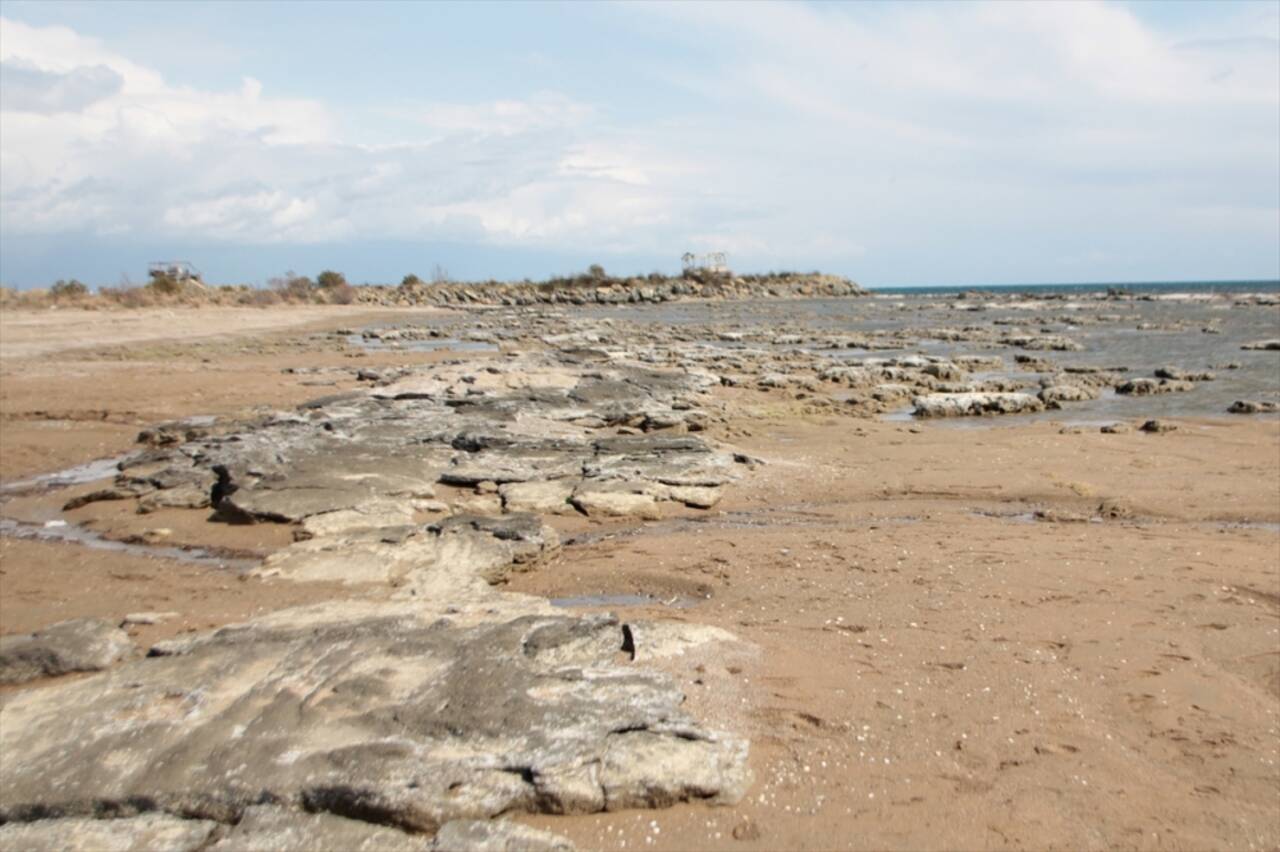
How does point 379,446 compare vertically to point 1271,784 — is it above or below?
above

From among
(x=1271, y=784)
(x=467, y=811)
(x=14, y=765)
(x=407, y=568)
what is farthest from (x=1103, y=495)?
(x=14, y=765)

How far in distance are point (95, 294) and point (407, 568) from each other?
36.8 metres

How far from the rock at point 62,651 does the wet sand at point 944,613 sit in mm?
391

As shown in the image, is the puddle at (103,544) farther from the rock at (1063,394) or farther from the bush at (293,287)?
the bush at (293,287)

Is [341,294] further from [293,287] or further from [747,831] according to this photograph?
[747,831]

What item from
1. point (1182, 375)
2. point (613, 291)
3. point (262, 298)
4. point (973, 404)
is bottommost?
point (973, 404)

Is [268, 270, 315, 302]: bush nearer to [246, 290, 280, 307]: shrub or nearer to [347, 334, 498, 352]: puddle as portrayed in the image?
[246, 290, 280, 307]: shrub

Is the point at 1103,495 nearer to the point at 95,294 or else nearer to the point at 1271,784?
the point at 1271,784

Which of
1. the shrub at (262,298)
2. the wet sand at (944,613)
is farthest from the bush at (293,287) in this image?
the wet sand at (944,613)

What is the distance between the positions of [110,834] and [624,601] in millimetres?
3212

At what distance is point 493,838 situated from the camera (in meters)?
2.93

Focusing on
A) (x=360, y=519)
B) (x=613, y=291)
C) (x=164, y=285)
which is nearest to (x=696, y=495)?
(x=360, y=519)

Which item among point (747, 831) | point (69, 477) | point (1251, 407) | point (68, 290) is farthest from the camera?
point (68, 290)

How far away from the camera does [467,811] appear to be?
3.05 meters
